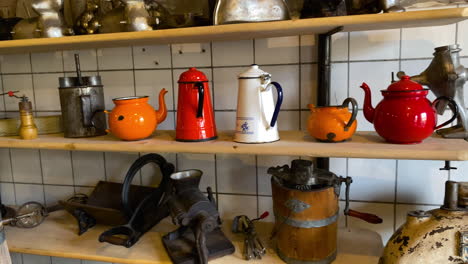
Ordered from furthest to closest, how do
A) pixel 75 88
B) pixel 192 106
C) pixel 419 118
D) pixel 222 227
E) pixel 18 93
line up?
pixel 18 93 → pixel 222 227 → pixel 75 88 → pixel 192 106 → pixel 419 118

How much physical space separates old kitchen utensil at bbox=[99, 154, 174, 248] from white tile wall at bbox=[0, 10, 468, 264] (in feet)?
0.45

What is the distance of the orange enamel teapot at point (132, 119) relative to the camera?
98 cm

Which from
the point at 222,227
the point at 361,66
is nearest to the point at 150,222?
the point at 222,227

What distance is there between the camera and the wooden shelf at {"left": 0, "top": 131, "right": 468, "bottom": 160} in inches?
31.0

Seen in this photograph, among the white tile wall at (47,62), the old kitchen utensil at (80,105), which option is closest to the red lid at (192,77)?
the old kitchen utensil at (80,105)

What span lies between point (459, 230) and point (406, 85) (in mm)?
371

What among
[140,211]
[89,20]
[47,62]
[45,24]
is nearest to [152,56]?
[89,20]

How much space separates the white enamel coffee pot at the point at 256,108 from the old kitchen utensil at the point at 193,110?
112 mm

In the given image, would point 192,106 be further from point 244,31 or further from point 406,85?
point 406,85

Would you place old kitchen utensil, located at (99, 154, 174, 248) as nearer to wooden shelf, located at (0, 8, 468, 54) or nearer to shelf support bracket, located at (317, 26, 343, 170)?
wooden shelf, located at (0, 8, 468, 54)

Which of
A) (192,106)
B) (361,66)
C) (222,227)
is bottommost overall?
(222,227)

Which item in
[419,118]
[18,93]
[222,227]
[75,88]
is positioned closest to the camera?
[419,118]

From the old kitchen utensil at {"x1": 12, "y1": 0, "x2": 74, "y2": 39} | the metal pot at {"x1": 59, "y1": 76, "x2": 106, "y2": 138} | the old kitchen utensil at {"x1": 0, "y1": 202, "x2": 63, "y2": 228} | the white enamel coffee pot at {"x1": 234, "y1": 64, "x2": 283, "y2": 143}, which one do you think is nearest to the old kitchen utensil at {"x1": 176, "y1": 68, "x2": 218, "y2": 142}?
the white enamel coffee pot at {"x1": 234, "y1": 64, "x2": 283, "y2": 143}

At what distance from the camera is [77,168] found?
1.40 m
